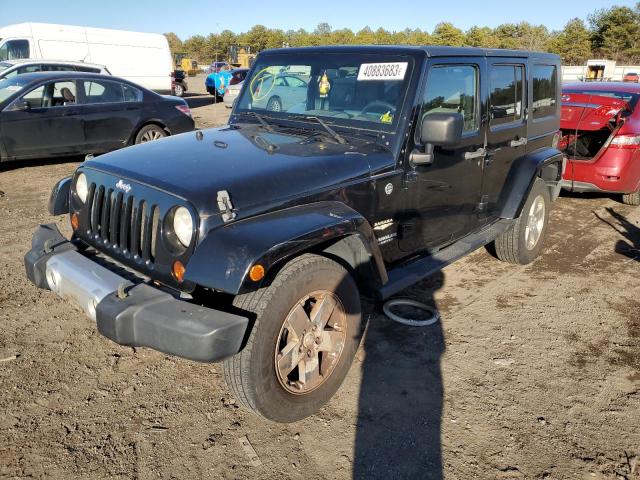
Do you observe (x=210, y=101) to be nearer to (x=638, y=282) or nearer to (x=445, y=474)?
(x=638, y=282)

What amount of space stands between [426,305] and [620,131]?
4.34 metres

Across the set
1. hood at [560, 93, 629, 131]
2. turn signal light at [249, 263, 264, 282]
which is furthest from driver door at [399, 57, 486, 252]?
hood at [560, 93, 629, 131]

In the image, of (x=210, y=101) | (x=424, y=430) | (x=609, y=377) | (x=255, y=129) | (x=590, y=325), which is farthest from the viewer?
(x=210, y=101)

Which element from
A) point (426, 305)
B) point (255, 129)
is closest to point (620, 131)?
point (426, 305)

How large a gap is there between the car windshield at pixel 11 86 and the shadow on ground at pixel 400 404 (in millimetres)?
7078

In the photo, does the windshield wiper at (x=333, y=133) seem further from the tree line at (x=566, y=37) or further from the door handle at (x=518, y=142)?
the tree line at (x=566, y=37)

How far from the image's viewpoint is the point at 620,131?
669cm

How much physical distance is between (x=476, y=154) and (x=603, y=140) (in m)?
4.44

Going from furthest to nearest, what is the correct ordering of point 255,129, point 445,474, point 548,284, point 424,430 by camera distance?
point 548,284, point 255,129, point 424,430, point 445,474

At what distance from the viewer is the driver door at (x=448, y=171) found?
3562mm

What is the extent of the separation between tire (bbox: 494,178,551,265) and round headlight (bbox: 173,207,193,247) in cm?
338

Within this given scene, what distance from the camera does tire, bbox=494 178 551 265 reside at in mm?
4965

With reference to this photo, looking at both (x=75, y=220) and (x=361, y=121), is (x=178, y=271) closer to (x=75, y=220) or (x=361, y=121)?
(x=75, y=220)

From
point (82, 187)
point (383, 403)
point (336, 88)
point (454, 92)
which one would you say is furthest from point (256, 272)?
point (454, 92)
